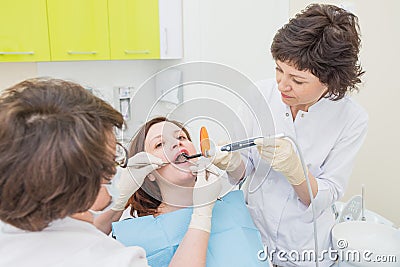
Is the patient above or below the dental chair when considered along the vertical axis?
above

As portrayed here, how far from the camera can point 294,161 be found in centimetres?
112

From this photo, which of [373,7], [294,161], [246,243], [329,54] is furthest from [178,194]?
[373,7]

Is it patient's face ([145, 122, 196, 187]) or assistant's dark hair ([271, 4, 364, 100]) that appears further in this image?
patient's face ([145, 122, 196, 187])

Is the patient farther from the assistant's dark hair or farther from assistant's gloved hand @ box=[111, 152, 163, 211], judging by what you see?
the assistant's dark hair

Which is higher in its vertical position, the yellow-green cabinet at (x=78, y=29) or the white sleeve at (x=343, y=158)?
the yellow-green cabinet at (x=78, y=29)

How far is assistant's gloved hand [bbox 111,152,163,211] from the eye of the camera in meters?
1.20

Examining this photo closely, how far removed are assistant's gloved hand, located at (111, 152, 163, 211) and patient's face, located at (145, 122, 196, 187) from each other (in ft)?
0.10

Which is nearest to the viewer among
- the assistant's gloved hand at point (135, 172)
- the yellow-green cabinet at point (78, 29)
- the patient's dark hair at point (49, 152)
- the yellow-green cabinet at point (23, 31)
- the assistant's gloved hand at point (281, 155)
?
the patient's dark hair at point (49, 152)

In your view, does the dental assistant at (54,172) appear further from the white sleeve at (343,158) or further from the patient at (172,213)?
the white sleeve at (343,158)

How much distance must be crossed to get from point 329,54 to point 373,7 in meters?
0.85

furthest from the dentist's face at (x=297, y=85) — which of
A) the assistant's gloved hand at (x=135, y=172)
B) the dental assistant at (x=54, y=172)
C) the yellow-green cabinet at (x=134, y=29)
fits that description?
the yellow-green cabinet at (x=134, y=29)
